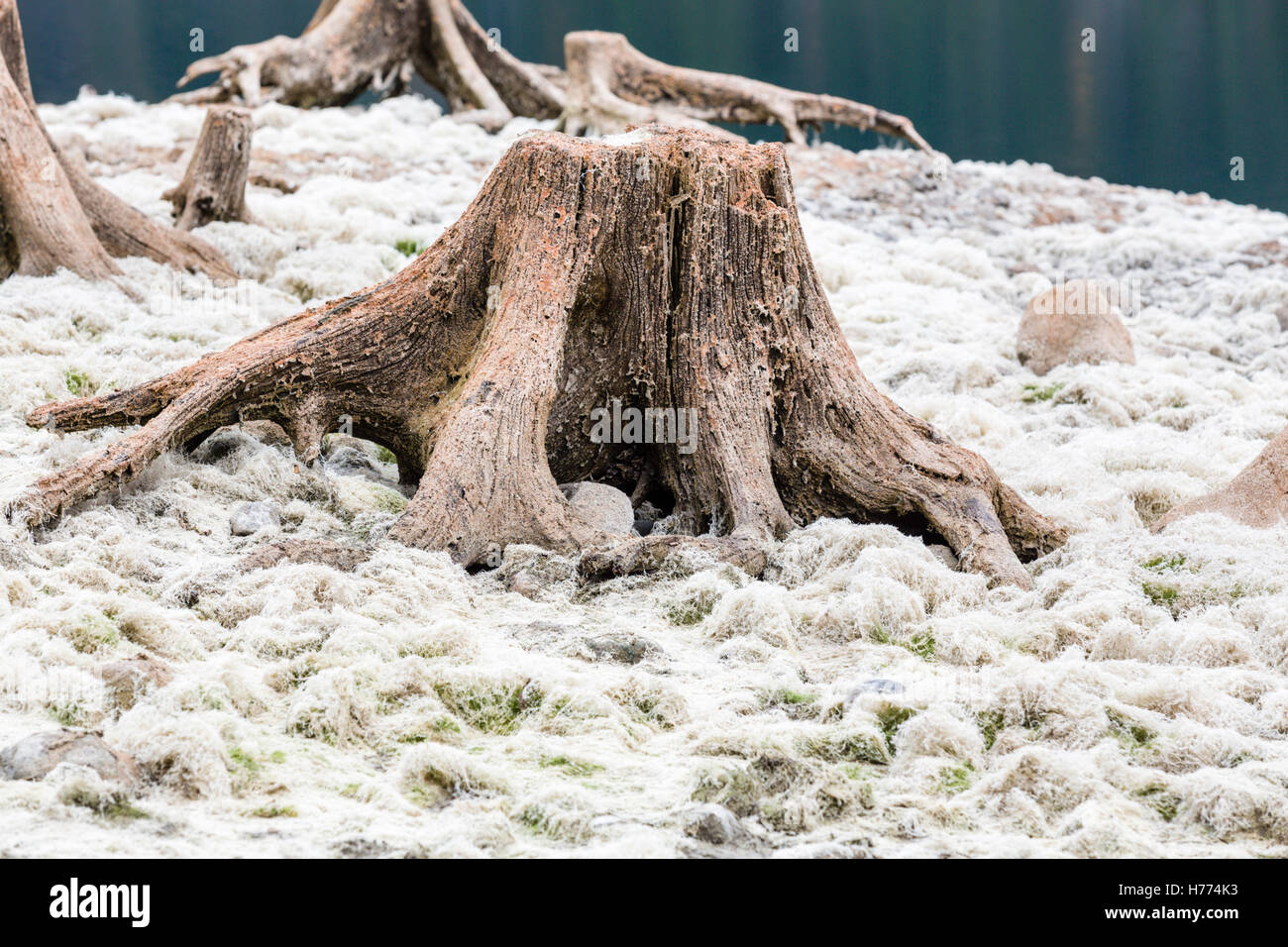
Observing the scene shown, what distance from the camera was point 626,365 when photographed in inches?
233

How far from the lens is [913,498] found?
5.71 meters

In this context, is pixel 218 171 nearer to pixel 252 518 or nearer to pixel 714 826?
pixel 252 518

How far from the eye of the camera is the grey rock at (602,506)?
5531 mm

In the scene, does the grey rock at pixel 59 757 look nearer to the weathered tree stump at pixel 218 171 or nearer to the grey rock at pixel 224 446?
the grey rock at pixel 224 446

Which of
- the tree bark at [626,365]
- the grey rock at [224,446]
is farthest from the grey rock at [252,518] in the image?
the grey rock at [224,446]

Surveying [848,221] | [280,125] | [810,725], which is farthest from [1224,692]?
[280,125]

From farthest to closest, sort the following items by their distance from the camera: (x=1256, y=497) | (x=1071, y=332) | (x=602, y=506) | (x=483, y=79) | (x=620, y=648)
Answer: (x=483, y=79) < (x=1071, y=332) < (x=1256, y=497) < (x=602, y=506) < (x=620, y=648)

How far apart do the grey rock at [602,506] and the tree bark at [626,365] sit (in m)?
0.17

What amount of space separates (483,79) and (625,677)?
14.6 meters

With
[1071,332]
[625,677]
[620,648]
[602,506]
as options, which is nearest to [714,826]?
[625,677]

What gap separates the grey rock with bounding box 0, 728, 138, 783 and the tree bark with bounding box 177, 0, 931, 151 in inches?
486

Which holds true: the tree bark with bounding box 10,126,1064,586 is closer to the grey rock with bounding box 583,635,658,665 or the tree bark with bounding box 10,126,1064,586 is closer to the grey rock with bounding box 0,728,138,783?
the grey rock with bounding box 583,635,658,665

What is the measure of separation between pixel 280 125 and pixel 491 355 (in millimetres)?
9997
